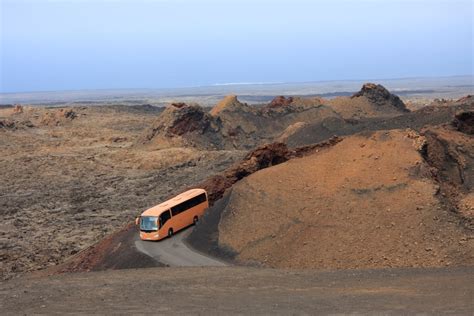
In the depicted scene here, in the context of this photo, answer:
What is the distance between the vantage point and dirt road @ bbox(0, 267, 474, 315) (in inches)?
584

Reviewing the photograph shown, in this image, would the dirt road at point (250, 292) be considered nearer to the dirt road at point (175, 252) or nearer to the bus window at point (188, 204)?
the dirt road at point (175, 252)

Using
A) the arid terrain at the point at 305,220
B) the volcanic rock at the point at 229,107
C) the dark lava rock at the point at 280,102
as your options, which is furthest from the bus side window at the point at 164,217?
the dark lava rock at the point at 280,102

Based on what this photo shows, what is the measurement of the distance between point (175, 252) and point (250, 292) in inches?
295

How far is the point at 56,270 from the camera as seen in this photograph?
26078mm

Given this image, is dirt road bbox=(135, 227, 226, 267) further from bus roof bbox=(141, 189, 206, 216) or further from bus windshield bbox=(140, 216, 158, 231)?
bus roof bbox=(141, 189, 206, 216)

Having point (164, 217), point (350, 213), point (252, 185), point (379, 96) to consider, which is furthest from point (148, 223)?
point (379, 96)

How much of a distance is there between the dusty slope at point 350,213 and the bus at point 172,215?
2209mm

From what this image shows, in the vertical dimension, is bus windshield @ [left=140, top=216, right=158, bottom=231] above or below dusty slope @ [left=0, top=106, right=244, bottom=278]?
above

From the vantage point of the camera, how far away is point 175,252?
79.8ft

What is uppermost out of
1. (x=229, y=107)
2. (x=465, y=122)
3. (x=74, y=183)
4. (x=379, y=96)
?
(x=465, y=122)

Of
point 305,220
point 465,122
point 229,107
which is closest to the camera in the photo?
point 305,220

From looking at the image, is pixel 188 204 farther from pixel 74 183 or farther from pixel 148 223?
pixel 74 183

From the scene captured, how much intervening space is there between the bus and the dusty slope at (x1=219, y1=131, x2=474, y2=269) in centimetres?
221

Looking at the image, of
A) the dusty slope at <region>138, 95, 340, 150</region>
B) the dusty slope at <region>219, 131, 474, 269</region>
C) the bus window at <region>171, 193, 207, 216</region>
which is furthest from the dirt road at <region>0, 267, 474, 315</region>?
the dusty slope at <region>138, 95, 340, 150</region>
